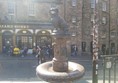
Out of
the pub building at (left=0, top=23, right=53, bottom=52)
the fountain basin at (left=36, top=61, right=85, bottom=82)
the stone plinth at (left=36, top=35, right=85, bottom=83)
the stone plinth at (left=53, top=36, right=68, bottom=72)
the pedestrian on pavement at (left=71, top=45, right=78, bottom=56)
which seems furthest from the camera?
the pedestrian on pavement at (left=71, top=45, right=78, bottom=56)

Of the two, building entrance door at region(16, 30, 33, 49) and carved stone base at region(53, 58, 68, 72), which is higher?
carved stone base at region(53, 58, 68, 72)

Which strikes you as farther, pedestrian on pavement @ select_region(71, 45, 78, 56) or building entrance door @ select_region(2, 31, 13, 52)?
pedestrian on pavement @ select_region(71, 45, 78, 56)

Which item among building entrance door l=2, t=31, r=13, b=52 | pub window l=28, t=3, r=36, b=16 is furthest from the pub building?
pub window l=28, t=3, r=36, b=16

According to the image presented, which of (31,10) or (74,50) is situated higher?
(31,10)

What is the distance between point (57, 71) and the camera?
356 inches

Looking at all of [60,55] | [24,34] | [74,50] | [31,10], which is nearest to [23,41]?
[24,34]

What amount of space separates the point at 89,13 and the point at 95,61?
104 feet

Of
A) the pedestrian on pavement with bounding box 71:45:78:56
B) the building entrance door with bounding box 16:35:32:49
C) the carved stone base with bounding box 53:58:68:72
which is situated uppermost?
the carved stone base with bounding box 53:58:68:72

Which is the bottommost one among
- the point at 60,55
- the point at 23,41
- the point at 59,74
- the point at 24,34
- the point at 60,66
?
the point at 23,41

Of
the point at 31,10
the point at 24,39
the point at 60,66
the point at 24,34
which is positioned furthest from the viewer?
the point at 31,10

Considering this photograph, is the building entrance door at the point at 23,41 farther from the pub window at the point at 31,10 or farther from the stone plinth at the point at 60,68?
the stone plinth at the point at 60,68

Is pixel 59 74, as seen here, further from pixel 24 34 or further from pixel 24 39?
pixel 24 39

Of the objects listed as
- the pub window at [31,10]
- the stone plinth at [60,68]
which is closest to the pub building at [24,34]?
the pub window at [31,10]

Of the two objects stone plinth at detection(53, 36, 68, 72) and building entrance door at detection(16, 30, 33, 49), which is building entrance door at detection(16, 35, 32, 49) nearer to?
building entrance door at detection(16, 30, 33, 49)
